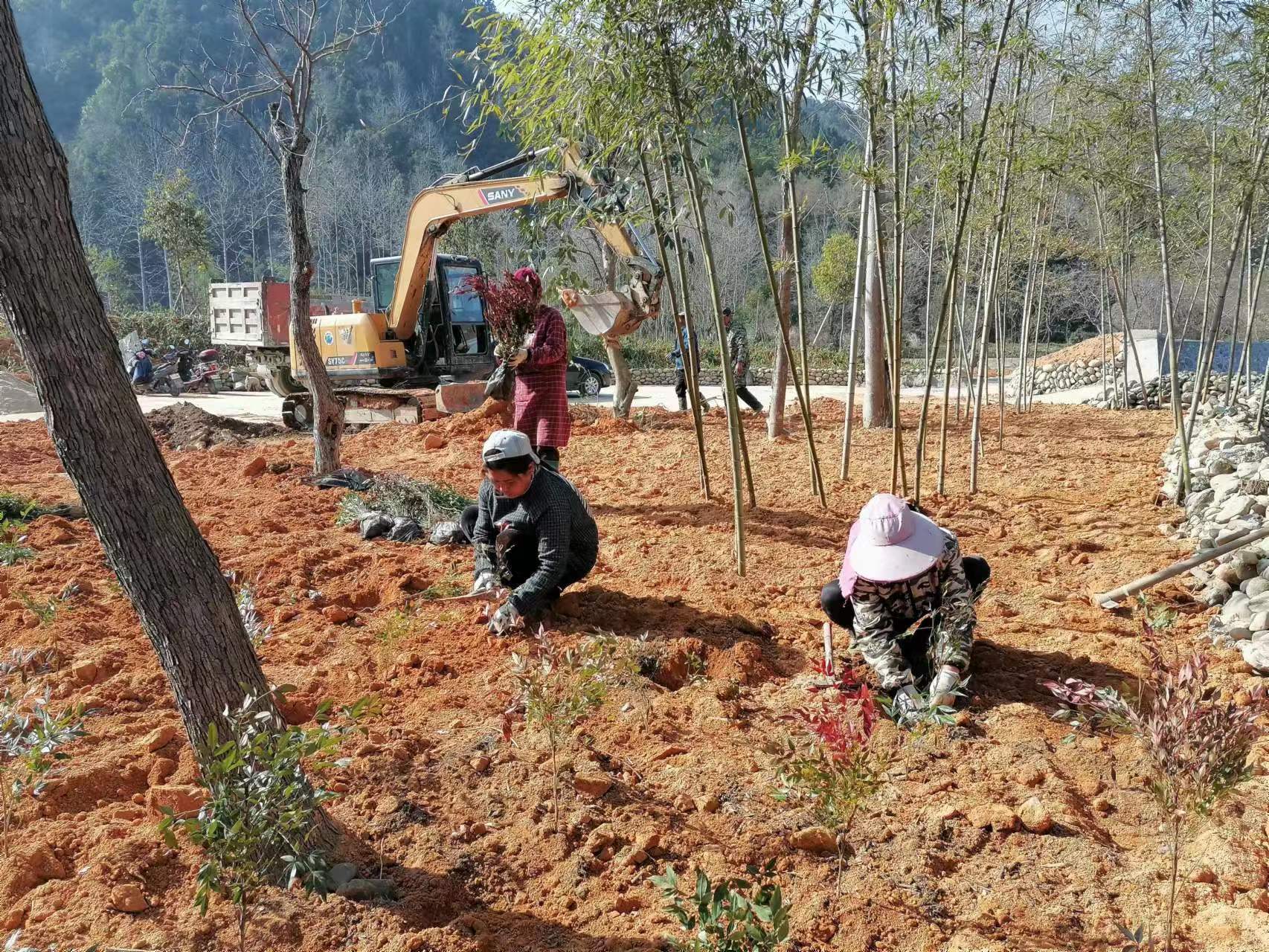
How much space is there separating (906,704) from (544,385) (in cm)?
349

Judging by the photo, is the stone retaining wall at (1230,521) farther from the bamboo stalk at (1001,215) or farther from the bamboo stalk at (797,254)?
the bamboo stalk at (797,254)

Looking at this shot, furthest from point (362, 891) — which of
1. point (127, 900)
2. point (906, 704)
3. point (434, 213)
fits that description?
point (434, 213)

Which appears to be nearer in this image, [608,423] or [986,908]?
[986,908]

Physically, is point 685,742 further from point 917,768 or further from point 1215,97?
point 1215,97

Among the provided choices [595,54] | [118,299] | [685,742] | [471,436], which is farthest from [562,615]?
[118,299]

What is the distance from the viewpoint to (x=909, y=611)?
10.3 ft

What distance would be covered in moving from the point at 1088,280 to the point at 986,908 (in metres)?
28.3

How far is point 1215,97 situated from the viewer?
24.8ft

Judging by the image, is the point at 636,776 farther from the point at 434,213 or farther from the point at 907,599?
the point at 434,213

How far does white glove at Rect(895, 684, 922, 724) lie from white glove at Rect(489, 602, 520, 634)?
159 cm

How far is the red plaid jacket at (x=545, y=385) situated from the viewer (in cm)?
571

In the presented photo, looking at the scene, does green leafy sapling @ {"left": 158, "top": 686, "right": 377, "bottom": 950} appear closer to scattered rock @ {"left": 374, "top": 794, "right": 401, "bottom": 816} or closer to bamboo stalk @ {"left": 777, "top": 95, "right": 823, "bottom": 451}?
scattered rock @ {"left": 374, "top": 794, "right": 401, "bottom": 816}

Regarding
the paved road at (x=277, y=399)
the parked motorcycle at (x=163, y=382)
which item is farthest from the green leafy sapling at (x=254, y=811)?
the parked motorcycle at (x=163, y=382)

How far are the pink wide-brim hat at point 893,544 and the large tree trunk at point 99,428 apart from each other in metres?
1.92
